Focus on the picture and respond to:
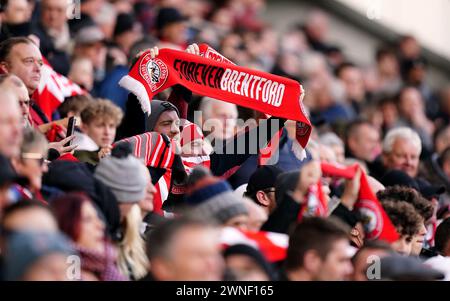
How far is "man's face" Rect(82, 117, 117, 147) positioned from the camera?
9.96m

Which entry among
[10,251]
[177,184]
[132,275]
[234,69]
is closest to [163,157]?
[177,184]

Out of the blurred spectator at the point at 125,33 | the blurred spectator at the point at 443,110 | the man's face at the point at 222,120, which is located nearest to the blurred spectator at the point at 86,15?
the blurred spectator at the point at 125,33

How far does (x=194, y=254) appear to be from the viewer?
6.45 meters

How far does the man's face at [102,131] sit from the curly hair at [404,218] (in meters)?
2.20

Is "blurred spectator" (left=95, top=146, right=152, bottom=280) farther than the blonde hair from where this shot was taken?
Yes

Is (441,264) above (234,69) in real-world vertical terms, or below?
below

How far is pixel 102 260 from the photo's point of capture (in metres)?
6.95

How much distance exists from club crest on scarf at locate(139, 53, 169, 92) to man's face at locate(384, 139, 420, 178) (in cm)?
312

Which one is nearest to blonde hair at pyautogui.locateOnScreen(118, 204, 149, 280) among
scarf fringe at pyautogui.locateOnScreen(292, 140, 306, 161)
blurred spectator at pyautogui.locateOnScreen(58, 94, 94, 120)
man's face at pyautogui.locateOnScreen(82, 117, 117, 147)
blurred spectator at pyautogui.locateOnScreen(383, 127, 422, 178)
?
man's face at pyautogui.locateOnScreen(82, 117, 117, 147)

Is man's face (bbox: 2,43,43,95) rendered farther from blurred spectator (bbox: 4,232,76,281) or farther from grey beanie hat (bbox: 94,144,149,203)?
blurred spectator (bbox: 4,232,76,281)

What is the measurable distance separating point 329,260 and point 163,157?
2088 millimetres

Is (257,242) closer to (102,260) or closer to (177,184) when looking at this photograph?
(102,260)

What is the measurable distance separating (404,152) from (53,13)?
11.2 feet

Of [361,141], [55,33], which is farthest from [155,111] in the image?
[361,141]
